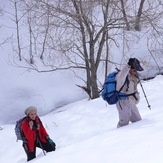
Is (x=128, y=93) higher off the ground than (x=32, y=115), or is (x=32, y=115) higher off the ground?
(x=128, y=93)

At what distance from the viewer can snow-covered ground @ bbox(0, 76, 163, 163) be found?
2293mm

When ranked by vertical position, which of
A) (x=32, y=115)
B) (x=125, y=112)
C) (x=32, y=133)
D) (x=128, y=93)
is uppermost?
(x=128, y=93)

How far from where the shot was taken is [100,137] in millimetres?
3451

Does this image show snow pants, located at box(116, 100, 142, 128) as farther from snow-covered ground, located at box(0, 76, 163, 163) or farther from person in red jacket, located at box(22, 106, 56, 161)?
person in red jacket, located at box(22, 106, 56, 161)

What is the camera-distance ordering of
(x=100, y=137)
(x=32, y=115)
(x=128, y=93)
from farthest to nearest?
1. (x=32, y=115)
2. (x=128, y=93)
3. (x=100, y=137)

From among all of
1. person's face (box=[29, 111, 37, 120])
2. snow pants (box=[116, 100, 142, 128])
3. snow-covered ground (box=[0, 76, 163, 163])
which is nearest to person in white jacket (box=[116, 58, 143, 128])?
snow pants (box=[116, 100, 142, 128])

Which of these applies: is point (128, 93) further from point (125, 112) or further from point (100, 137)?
point (100, 137)

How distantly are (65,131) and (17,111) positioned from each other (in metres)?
7.49

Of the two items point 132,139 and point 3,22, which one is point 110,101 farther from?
point 3,22

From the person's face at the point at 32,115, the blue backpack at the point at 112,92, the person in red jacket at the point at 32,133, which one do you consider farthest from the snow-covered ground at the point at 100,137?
the person's face at the point at 32,115

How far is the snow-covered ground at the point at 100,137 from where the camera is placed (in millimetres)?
2293

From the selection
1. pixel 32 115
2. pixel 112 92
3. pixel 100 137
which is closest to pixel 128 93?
pixel 112 92

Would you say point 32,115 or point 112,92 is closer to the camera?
point 112,92

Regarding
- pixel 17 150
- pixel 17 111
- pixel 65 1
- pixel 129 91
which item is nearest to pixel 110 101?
pixel 129 91
